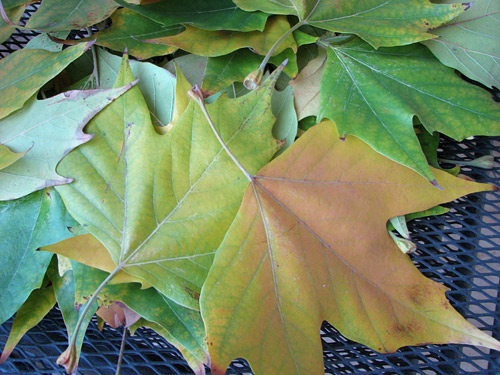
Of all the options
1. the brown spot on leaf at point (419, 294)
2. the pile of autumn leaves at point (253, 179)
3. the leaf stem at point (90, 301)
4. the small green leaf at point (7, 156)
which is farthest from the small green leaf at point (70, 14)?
the brown spot on leaf at point (419, 294)

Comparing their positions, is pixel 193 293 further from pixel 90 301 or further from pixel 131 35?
pixel 131 35

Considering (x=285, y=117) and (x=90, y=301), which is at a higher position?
(x=285, y=117)

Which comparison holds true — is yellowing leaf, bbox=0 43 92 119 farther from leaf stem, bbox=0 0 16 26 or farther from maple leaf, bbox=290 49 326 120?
maple leaf, bbox=290 49 326 120

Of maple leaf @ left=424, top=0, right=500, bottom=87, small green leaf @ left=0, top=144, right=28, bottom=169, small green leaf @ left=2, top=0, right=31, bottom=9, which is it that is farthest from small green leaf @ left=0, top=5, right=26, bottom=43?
maple leaf @ left=424, top=0, right=500, bottom=87

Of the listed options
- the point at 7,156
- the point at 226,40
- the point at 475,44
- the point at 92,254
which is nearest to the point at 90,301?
the point at 92,254

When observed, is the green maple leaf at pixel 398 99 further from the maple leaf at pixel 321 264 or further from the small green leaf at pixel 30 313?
the small green leaf at pixel 30 313
